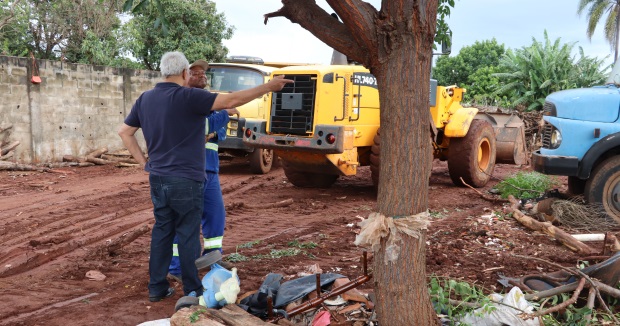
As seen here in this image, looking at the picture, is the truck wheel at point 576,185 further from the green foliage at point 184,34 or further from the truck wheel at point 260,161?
the green foliage at point 184,34

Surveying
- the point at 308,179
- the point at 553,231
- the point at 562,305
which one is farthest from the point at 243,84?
the point at 562,305

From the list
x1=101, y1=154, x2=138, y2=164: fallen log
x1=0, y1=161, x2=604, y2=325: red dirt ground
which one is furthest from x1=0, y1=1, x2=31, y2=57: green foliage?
x1=0, y1=161, x2=604, y2=325: red dirt ground

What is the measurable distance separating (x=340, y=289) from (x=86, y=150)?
12102 mm

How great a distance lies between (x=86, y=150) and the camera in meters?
14.7

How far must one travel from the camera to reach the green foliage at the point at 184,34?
2186 cm

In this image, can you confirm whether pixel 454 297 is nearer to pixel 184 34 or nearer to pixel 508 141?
pixel 508 141

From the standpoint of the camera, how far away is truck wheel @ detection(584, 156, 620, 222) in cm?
731

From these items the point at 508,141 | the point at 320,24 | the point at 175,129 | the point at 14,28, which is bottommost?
the point at 508,141

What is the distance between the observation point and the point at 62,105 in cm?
A: 1410

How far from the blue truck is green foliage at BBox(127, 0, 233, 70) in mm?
16706

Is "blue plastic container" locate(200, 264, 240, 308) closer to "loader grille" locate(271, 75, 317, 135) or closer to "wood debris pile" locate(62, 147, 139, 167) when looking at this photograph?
"loader grille" locate(271, 75, 317, 135)

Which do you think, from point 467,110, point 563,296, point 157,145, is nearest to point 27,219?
point 157,145

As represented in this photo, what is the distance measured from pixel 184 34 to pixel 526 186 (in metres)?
16.0

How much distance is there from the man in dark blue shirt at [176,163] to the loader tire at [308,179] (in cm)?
610
